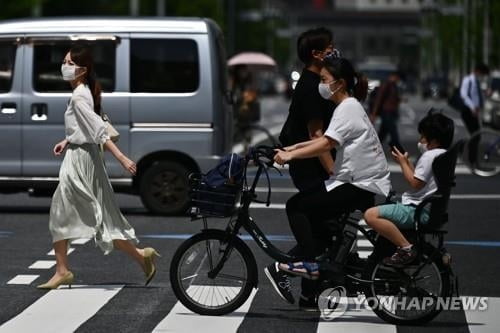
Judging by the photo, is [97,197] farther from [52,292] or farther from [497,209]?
[497,209]

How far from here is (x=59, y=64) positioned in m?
17.1

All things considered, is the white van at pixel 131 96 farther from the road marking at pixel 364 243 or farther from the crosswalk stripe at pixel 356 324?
the crosswalk stripe at pixel 356 324

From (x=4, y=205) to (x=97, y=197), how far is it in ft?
23.6

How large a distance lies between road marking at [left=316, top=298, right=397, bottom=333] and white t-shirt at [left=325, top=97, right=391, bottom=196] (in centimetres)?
77

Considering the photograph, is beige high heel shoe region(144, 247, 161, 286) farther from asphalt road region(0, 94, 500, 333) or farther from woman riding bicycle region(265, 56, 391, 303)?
woman riding bicycle region(265, 56, 391, 303)

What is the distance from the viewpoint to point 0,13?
253 ft

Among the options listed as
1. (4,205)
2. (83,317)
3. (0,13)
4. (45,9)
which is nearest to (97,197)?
(83,317)

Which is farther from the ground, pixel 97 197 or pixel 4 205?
pixel 97 197

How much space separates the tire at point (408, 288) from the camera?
31.7 ft

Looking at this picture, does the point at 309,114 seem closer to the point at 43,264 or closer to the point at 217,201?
the point at 217,201

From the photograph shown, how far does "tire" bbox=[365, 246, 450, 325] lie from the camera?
9.65 m

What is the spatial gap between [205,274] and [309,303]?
694mm

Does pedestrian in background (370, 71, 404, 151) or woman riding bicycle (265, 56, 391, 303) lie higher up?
woman riding bicycle (265, 56, 391, 303)

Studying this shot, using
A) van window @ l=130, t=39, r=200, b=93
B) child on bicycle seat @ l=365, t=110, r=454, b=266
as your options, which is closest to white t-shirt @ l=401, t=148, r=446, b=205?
child on bicycle seat @ l=365, t=110, r=454, b=266
